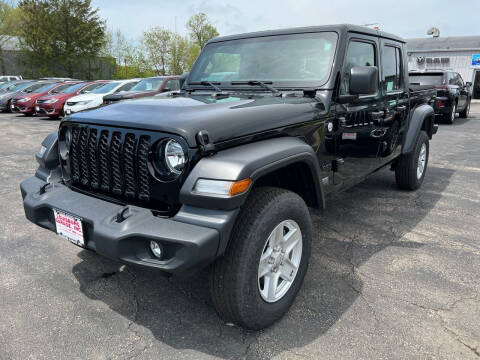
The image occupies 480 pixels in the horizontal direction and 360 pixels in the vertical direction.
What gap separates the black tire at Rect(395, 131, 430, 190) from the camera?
4.69 m

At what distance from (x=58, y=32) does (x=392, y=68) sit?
126 ft

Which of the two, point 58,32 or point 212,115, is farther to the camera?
point 58,32

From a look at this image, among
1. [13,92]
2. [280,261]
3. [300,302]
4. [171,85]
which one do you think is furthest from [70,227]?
[13,92]

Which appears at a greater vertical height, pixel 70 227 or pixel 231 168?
pixel 231 168

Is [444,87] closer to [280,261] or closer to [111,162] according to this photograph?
[280,261]

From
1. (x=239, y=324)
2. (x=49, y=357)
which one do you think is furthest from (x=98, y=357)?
(x=239, y=324)

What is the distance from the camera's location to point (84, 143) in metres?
2.46

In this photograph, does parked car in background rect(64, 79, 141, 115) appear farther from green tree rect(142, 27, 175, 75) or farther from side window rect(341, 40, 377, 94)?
green tree rect(142, 27, 175, 75)

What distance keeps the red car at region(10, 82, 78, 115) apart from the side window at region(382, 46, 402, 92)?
1529cm

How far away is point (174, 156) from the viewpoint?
2.09 meters

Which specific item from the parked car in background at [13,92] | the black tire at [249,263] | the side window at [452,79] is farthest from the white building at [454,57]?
the black tire at [249,263]

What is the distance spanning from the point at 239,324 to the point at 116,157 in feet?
3.99

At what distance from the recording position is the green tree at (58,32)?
116 feet

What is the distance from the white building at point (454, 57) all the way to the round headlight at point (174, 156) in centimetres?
2739
